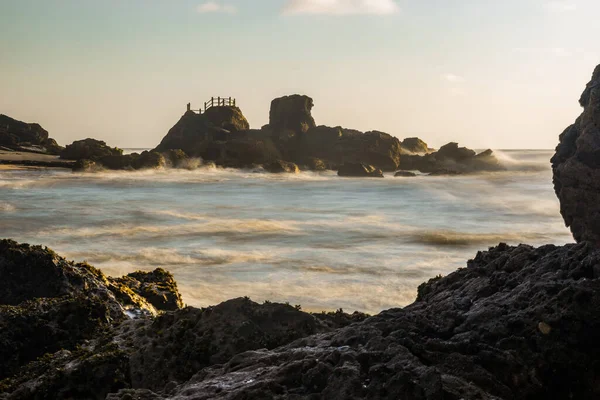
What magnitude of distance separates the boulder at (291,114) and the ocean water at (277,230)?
2647 centimetres

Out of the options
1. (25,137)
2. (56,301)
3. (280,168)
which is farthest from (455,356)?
(25,137)

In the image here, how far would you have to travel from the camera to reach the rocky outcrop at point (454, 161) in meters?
82.0

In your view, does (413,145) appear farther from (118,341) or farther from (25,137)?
(118,341)

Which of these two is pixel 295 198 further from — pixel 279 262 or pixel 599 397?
pixel 599 397

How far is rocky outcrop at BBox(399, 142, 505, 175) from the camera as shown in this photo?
82.0 meters

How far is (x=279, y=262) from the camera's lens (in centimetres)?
1895

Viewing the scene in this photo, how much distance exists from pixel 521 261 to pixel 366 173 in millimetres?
63362

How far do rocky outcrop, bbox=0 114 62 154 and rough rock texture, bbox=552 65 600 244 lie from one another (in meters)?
68.6

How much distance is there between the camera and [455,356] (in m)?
4.15

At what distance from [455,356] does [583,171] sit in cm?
547

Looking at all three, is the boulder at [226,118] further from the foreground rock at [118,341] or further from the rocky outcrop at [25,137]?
the foreground rock at [118,341]

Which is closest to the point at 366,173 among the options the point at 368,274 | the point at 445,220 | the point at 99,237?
the point at 445,220

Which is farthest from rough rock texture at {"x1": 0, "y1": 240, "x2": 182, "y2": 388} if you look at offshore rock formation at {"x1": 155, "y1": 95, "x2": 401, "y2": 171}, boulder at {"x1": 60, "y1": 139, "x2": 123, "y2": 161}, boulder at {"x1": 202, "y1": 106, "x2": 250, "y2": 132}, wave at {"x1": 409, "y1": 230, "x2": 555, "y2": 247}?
boulder at {"x1": 202, "y1": 106, "x2": 250, "y2": 132}

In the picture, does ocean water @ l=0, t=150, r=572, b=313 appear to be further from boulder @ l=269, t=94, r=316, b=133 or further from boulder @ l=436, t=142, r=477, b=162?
boulder @ l=436, t=142, r=477, b=162
